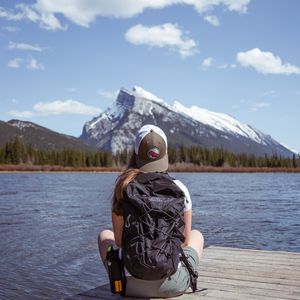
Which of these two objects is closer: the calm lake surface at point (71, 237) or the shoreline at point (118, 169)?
the calm lake surface at point (71, 237)

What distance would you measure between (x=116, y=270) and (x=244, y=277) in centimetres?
218

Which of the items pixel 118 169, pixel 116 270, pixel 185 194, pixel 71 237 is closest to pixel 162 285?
pixel 116 270

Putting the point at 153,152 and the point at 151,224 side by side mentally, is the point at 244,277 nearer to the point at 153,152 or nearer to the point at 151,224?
the point at 151,224

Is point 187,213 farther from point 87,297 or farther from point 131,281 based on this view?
point 87,297

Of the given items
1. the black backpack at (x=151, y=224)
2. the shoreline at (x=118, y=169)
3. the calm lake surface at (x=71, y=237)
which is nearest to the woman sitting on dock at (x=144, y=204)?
the black backpack at (x=151, y=224)

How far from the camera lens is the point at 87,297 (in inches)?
208

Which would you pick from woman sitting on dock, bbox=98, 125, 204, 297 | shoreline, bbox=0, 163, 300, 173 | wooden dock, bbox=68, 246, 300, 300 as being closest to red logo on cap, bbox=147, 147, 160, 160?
woman sitting on dock, bbox=98, 125, 204, 297

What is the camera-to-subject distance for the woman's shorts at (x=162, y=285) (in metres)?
4.58

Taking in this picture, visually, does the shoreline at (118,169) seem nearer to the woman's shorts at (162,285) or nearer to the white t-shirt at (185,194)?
the woman's shorts at (162,285)

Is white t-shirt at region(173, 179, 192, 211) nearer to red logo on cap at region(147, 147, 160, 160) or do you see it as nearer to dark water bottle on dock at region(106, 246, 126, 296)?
red logo on cap at region(147, 147, 160, 160)

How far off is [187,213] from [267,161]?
16450 centimetres

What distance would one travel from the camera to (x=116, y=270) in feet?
14.8

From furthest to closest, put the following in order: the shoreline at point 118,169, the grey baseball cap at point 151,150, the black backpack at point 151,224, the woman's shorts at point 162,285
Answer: the shoreline at point 118,169, the woman's shorts at point 162,285, the grey baseball cap at point 151,150, the black backpack at point 151,224

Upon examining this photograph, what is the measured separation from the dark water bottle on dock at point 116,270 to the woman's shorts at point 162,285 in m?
0.07
